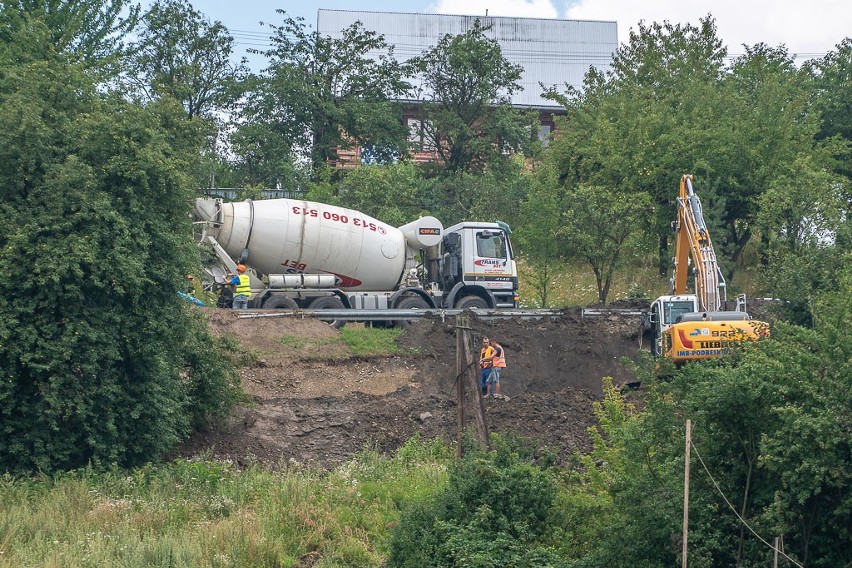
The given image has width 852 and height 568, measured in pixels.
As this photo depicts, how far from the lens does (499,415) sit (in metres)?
24.3

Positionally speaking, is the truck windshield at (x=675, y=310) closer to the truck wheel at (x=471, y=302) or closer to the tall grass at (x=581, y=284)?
the truck wheel at (x=471, y=302)

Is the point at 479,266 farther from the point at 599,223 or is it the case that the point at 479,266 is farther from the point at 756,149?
the point at 756,149

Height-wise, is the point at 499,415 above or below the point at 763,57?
below

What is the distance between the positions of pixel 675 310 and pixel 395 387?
7.12 m

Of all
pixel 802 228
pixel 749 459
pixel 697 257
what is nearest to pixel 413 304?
pixel 697 257

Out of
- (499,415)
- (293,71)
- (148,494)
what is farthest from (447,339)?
(293,71)

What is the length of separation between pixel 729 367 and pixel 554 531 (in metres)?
3.41

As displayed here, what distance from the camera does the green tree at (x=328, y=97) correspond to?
52750mm

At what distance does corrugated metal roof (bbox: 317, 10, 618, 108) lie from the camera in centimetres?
6562

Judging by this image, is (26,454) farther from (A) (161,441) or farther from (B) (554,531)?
(B) (554,531)

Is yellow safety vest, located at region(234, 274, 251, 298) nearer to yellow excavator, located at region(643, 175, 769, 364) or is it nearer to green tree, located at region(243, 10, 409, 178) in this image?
yellow excavator, located at region(643, 175, 769, 364)

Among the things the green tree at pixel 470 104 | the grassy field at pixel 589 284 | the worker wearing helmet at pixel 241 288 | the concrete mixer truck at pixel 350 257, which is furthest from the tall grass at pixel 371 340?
the green tree at pixel 470 104

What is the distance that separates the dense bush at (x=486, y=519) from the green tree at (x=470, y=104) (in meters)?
38.8

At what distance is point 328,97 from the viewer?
53750 mm
